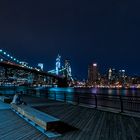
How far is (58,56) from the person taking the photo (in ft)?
602

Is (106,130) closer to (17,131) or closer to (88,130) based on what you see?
(88,130)

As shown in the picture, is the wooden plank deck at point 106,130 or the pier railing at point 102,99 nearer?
the wooden plank deck at point 106,130

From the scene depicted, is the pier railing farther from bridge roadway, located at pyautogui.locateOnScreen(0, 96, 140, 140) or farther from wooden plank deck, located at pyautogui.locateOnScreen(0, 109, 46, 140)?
wooden plank deck, located at pyautogui.locateOnScreen(0, 109, 46, 140)

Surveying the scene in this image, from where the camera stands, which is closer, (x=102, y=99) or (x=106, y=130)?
(x=106, y=130)

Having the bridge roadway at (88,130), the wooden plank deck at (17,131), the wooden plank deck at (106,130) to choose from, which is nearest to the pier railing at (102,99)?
the wooden plank deck at (106,130)

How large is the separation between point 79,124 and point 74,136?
2165 mm

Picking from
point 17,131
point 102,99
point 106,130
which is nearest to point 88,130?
point 106,130

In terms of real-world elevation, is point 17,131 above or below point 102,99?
below

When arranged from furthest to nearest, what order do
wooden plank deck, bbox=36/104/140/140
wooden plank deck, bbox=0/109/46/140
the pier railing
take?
the pier railing, wooden plank deck, bbox=0/109/46/140, wooden plank deck, bbox=36/104/140/140

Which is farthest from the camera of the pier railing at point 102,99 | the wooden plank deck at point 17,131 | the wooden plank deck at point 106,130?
the pier railing at point 102,99

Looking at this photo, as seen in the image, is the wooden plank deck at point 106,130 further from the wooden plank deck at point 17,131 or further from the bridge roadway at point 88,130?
the wooden plank deck at point 17,131

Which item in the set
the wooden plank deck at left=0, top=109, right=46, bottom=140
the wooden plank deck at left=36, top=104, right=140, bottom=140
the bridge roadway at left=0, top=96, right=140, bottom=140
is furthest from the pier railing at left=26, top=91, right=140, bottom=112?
the wooden plank deck at left=0, top=109, right=46, bottom=140

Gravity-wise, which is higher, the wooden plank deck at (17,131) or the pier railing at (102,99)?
the pier railing at (102,99)

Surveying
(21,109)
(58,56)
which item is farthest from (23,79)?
(21,109)
